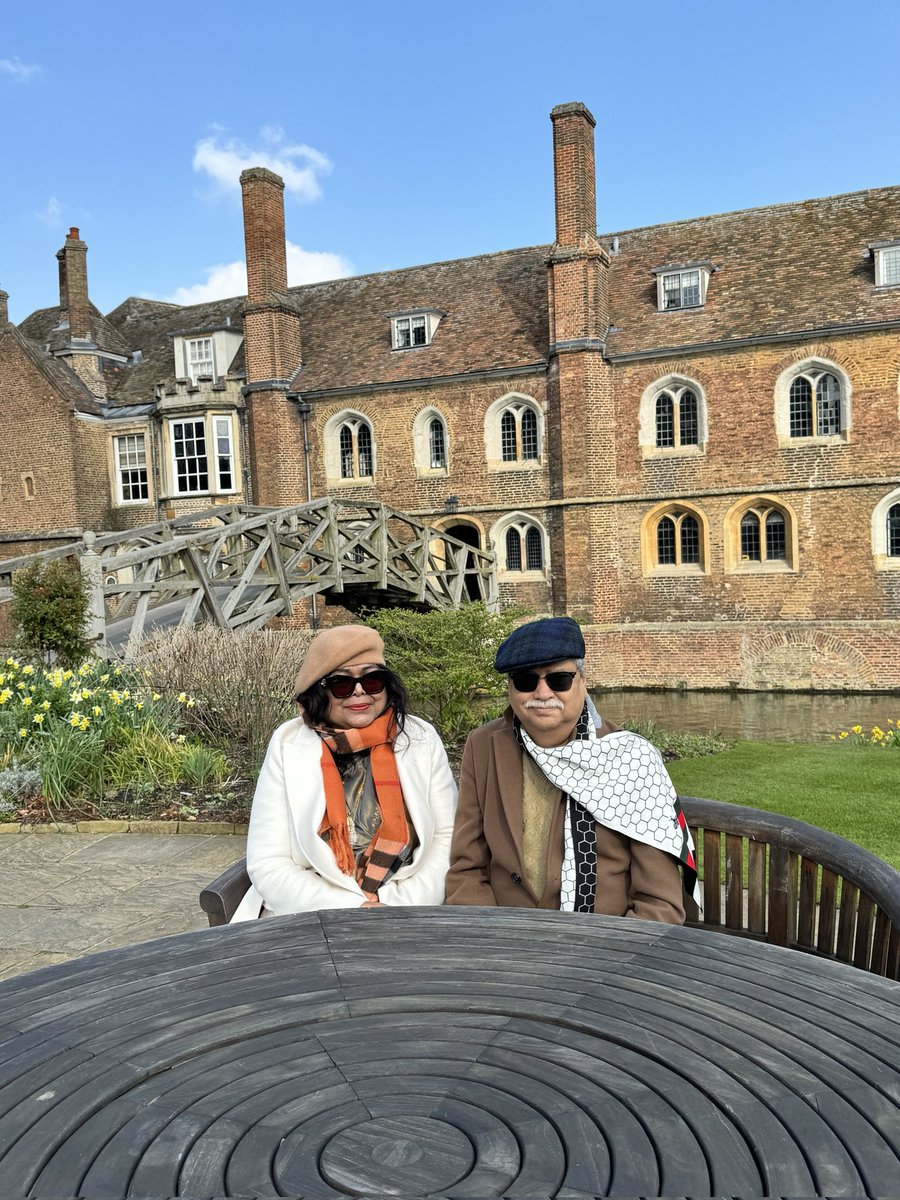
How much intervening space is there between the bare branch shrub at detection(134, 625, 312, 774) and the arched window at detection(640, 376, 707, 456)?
15047 millimetres

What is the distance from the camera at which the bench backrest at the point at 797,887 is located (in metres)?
2.47

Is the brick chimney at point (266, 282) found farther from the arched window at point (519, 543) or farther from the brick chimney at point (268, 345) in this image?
the arched window at point (519, 543)

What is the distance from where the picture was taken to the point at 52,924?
4.84 meters

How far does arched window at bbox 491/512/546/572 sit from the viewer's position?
79.4 ft

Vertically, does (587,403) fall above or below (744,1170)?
above

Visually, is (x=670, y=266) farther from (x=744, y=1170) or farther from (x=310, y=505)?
(x=744, y=1170)

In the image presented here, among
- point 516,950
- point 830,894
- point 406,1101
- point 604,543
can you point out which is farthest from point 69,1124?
point 604,543

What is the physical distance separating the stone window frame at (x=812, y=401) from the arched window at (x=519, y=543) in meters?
5.73

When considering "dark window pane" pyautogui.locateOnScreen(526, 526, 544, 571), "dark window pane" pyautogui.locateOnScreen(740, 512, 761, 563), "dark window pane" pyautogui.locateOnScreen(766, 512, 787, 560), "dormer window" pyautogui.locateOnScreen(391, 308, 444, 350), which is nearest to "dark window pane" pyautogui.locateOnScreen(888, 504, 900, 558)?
"dark window pane" pyautogui.locateOnScreen(766, 512, 787, 560)

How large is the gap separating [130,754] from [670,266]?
1944 centimetres

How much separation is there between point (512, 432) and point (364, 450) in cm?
396

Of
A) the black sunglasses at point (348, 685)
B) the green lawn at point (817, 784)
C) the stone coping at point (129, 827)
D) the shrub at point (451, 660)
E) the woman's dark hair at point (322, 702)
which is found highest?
the black sunglasses at point (348, 685)

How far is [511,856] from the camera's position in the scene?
2.87 metres

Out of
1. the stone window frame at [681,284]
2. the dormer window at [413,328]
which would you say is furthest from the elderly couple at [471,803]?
the dormer window at [413,328]
